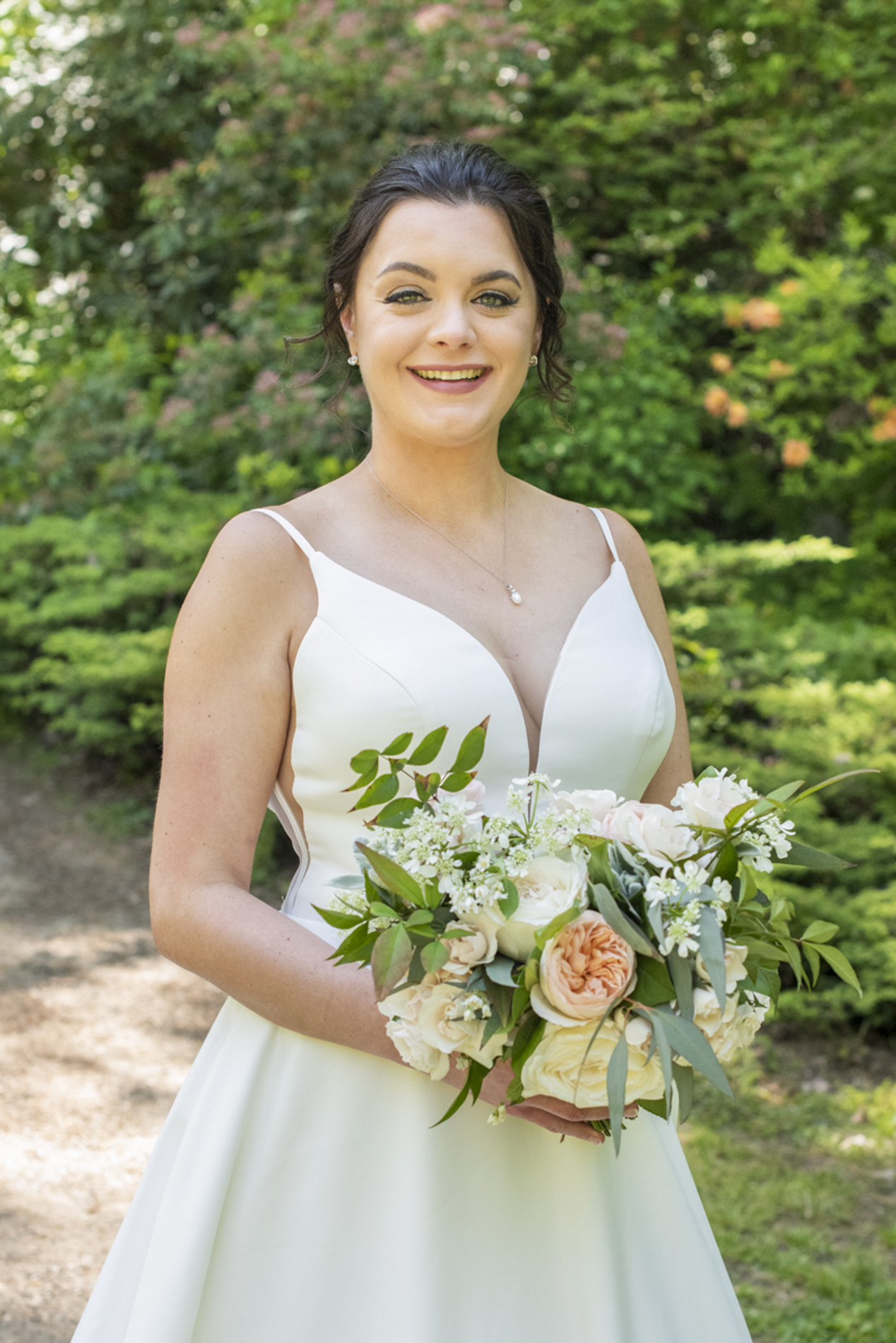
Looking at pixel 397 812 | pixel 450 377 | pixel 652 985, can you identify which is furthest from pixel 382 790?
pixel 450 377

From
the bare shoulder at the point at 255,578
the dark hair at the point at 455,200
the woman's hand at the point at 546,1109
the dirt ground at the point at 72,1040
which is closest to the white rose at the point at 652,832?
the woman's hand at the point at 546,1109

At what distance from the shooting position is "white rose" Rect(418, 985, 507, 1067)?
142 cm

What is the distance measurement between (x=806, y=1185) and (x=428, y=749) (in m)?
3.06

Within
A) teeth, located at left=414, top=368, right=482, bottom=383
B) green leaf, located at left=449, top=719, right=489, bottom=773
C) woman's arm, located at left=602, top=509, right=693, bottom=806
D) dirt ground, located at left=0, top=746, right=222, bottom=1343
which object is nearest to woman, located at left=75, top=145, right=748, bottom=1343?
teeth, located at left=414, top=368, right=482, bottom=383

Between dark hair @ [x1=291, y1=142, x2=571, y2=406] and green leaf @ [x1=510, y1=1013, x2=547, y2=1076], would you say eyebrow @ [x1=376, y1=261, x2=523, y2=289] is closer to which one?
dark hair @ [x1=291, y1=142, x2=571, y2=406]

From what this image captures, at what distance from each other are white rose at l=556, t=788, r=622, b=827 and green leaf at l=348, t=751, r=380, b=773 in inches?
9.1

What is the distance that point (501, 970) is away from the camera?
1411 millimetres

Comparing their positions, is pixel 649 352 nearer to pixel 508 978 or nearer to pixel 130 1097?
pixel 130 1097

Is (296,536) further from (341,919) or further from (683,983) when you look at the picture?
(683,983)

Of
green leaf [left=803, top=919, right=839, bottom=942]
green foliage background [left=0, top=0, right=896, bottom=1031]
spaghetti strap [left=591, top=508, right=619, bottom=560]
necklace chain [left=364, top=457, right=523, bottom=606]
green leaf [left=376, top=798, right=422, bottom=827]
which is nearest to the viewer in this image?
green leaf [left=376, top=798, right=422, bottom=827]

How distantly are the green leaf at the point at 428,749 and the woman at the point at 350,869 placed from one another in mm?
389

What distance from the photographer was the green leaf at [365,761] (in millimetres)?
1458

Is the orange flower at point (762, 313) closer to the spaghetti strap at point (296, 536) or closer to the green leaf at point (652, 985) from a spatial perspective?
the spaghetti strap at point (296, 536)

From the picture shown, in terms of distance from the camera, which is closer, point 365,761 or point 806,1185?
point 365,761
